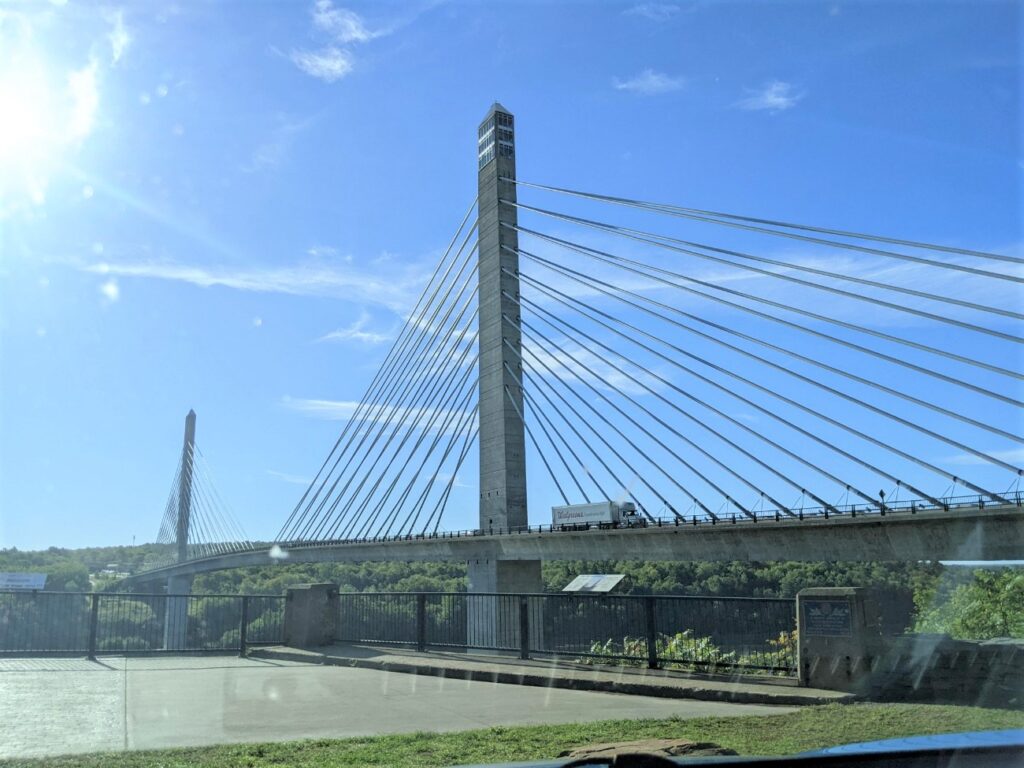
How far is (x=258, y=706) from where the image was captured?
32.6 feet

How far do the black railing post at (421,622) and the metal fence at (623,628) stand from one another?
2 cm

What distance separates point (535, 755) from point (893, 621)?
9.18 metres

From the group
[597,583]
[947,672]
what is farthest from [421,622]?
[947,672]

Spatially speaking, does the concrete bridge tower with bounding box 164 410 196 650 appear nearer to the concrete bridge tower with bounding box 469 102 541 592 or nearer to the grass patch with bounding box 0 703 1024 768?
the concrete bridge tower with bounding box 469 102 541 592

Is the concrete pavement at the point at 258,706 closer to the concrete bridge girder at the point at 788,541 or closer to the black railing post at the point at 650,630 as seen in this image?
the black railing post at the point at 650,630

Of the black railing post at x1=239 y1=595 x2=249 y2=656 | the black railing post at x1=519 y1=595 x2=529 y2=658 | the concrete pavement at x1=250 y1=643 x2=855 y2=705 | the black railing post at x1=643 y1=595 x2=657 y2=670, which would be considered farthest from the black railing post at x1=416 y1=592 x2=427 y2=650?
the black railing post at x1=643 y1=595 x2=657 y2=670

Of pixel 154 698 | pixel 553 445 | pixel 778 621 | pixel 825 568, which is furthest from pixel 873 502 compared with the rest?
pixel 154 698

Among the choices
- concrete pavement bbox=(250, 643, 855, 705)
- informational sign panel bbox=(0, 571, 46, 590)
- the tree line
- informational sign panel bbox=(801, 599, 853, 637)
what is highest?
informational sign panel bbox=(801, 599, 853, 637)

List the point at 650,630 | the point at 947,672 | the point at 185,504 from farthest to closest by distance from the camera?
1. the point at 185,504
2. the point at 650,630
3. the point at 947,672

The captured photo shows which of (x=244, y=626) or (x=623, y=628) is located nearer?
(x=623, y=628)

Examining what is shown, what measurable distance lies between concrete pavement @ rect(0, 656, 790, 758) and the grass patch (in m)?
0.52

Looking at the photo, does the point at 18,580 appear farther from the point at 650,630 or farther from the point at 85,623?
the point at 650,630

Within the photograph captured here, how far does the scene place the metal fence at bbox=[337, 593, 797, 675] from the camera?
1230 centimetres

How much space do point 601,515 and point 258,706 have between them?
35.6m
